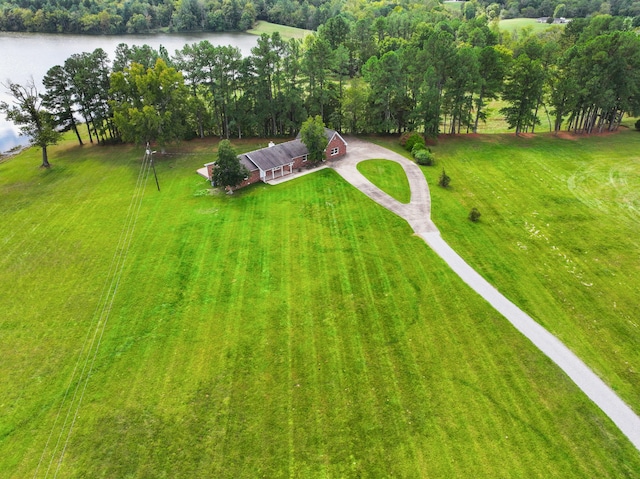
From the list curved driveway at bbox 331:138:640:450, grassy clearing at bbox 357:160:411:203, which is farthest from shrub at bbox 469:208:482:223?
grassy clearing at bbox 357:160:411:203

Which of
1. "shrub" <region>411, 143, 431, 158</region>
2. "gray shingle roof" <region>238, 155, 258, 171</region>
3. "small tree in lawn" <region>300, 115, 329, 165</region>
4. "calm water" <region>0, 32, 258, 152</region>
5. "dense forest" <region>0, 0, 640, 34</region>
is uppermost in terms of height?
"dense forest" <region>0, 0, 640, 34</region>

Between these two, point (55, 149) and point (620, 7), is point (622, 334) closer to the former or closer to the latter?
point (55, 149)

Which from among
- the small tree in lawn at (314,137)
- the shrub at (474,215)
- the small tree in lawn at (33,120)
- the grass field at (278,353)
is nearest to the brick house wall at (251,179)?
the grass field at (278,353)

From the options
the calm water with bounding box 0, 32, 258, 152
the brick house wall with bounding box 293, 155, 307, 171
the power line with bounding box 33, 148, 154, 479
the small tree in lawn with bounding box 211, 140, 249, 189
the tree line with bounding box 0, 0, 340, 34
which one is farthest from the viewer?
the tree line with bounding box 0, 0, 340, 34

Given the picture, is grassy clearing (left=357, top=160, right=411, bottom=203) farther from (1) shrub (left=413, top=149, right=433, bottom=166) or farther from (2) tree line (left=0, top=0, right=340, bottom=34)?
(2) tree line (left=0, top=0, right=340, bottom=34)

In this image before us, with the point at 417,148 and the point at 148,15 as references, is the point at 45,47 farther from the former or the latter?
the point at 417,148

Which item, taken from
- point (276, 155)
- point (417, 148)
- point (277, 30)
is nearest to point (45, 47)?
point (277, 30)

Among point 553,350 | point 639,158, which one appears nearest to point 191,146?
point 553,350
